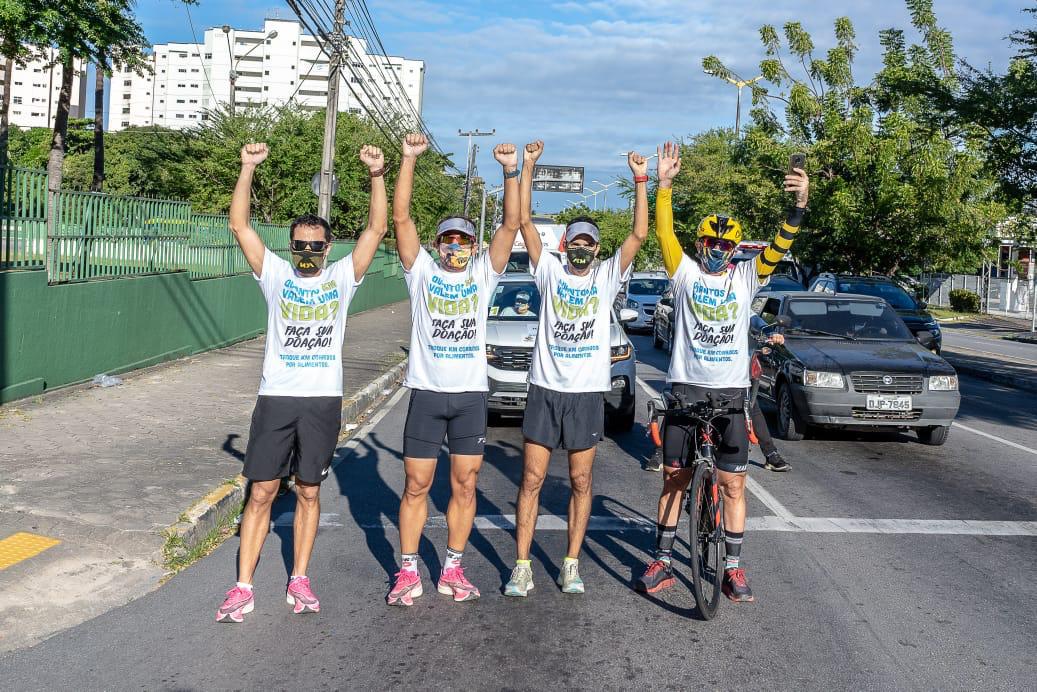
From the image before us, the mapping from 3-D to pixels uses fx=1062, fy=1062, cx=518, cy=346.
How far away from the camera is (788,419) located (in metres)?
11.1

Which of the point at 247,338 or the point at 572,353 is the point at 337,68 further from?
the point at 572,353

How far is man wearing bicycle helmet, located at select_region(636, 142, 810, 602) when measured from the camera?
561 centimetres

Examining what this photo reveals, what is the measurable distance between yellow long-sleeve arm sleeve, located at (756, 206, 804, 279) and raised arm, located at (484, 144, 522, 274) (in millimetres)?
1304

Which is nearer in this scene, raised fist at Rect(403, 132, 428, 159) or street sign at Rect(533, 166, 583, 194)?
raised fist at Rect(403, 132, 428, 159)

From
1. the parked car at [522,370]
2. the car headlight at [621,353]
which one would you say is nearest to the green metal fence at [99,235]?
the parked car at [522,370]

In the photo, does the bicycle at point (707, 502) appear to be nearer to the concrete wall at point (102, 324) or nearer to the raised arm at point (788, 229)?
the raised arm at point (788, 229)

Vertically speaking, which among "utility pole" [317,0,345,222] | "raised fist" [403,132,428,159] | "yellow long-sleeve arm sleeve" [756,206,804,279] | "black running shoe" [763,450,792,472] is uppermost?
"utility pole" [317,0,345,222]

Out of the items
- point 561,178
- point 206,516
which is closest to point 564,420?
point 206,516

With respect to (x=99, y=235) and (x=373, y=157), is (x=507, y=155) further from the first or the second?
(x=99, y=235)

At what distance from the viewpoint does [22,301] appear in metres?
10.8

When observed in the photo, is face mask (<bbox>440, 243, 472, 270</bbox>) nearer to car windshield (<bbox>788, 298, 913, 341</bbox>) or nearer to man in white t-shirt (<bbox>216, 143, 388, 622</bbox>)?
man in white t-shirt (<bbox>216, 143, 388, 622</bbox>)

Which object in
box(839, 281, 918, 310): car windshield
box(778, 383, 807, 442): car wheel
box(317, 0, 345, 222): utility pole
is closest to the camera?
box(778, 383, 807, 442): car wheel

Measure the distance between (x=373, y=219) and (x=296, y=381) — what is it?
92cm

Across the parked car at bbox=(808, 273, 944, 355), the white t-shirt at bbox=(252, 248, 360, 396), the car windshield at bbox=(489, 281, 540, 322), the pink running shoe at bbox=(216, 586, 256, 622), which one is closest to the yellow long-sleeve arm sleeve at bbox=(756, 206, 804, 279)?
the white t-shirt at bbox=(252, 248, 360, 396)
